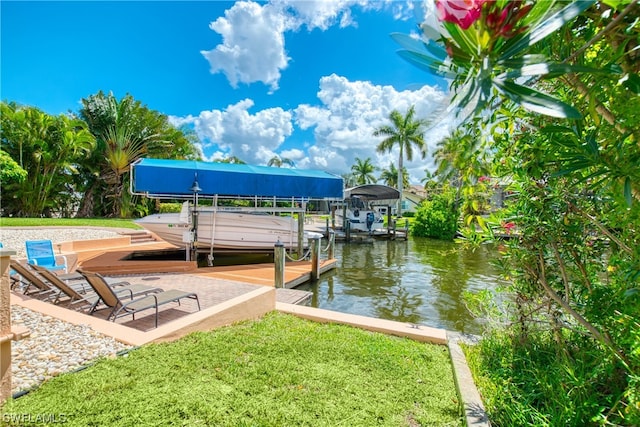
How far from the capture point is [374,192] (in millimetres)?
22828

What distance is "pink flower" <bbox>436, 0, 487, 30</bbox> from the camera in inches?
33.0

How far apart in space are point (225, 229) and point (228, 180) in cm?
208

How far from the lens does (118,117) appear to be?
25078mm

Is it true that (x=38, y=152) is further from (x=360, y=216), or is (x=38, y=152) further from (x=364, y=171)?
(x=364, y=171)

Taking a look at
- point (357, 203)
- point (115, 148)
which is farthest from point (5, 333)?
point (115, 148)

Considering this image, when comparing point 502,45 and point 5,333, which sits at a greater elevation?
point 502,45

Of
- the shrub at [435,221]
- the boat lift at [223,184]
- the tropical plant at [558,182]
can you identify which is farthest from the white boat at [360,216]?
the tropical plant at [558,182]

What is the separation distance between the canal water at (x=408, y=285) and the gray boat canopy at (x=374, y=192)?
568cm

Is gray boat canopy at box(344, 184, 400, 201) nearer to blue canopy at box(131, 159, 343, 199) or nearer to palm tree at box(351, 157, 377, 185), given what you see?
blue canopy at box(131, 159, 343, 199)

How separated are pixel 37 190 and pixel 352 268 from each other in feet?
75.5

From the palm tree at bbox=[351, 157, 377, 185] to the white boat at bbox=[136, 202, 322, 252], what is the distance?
47817 mm

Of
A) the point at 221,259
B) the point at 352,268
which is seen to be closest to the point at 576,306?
the point at 352,268

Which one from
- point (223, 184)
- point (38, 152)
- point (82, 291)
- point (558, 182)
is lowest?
point (82, 291)

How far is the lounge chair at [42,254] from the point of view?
25.6 ft
